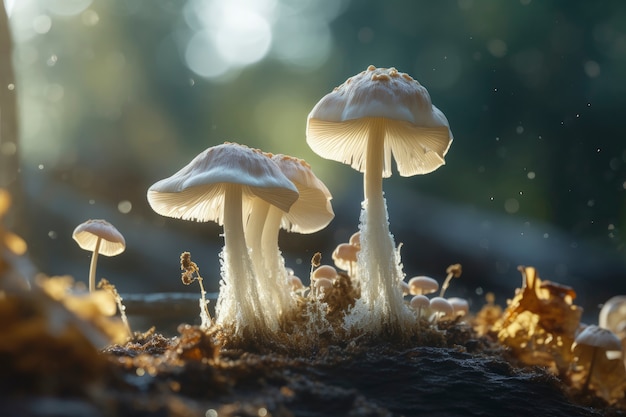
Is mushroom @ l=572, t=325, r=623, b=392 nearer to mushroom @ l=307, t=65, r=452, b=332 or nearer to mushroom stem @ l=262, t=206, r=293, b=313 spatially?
mushroom @ l=307, t=65, r=452, b=332

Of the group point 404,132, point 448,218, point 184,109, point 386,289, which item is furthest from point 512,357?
point 184,109

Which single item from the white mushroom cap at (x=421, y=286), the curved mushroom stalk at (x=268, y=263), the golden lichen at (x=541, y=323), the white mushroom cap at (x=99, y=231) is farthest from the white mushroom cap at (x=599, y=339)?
the white mushroom cap at (x=99, y=231)

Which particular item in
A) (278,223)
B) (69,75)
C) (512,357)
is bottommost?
(512,357)

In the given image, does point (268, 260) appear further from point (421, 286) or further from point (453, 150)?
point (453, 150)

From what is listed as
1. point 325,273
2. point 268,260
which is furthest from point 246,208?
point 325,273

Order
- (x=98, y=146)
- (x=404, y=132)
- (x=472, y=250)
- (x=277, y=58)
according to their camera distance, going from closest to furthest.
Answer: (x=404, y=132), (x=472, y=250), (x=98, y=146), (x=277, y=58)

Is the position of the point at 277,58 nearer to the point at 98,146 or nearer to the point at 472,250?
the point at 98,146
